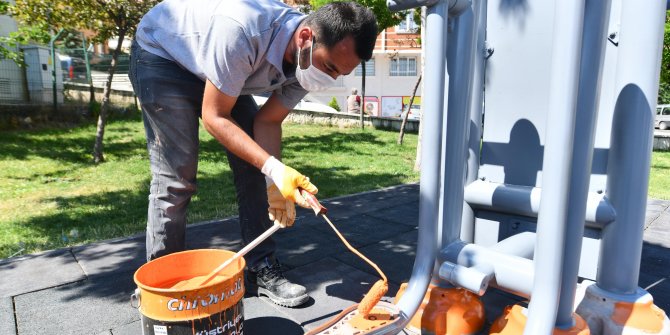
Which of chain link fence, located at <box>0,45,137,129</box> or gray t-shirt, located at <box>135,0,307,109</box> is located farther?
chain link fence, located at <box>0,45,137,129</box>

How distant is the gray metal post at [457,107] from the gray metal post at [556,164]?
40cm

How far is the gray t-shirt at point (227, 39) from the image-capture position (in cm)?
179

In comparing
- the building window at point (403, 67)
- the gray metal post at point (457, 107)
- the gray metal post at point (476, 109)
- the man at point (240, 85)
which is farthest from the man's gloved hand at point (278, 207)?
the building window at point (403, 67)

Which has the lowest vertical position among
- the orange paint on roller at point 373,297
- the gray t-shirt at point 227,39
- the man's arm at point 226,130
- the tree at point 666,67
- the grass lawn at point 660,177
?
the grass lawn at point 660,177

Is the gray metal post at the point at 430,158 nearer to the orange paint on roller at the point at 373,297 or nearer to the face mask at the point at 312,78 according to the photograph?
the orange paint on roller at the point at 373,297

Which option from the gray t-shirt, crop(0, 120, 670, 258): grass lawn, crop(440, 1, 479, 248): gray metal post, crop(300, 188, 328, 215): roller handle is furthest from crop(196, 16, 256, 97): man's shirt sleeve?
crop(0, 120, 670, 258): grass lawn

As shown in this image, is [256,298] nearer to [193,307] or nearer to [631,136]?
[193,307]

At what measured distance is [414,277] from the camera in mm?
1852

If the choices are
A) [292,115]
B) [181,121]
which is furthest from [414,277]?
[292,115]

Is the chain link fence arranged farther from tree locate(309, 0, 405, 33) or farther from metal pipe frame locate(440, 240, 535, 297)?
metal pipe frame locate(440, 240, 535, 297)

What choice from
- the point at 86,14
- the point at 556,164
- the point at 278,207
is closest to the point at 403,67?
the point at 86,14

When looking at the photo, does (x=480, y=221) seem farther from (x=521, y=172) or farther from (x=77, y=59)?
(x=77, y=59)

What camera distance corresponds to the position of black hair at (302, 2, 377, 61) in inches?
71.3

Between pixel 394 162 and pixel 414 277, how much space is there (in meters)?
5.68
